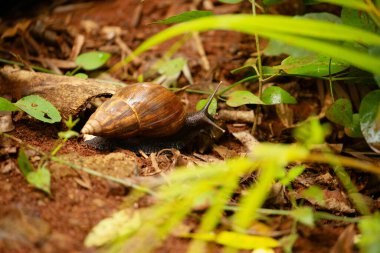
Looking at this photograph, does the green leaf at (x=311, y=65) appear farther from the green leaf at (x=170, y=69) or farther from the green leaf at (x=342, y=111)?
the green leaf at (x=170, y=69)

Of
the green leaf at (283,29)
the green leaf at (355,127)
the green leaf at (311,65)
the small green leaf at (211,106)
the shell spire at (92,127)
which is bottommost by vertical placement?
the green leaf at (355,127)

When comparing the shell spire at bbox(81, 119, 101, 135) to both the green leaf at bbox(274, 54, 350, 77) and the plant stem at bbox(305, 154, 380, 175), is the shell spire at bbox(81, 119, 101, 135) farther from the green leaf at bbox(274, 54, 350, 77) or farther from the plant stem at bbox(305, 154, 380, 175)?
the plant stem at bbox(305, 154, 380, 175)

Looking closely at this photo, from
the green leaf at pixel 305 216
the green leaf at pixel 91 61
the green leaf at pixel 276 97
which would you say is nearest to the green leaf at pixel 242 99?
the green leaf at pixel 276 97

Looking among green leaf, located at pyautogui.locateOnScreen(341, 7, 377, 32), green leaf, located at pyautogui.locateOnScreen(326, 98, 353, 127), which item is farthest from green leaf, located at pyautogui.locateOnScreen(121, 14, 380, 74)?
green leaf, located at pyautogui.locateOnScreen(326, 98, 353, 127)

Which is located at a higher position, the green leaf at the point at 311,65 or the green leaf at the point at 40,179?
the green leaf at the point at 311,65

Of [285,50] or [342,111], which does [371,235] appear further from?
[342,111]

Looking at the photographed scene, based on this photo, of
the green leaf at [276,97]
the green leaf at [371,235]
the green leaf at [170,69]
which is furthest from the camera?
the green leaf at [170,69]

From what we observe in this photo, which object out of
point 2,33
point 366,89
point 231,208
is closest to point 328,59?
point 366,89
